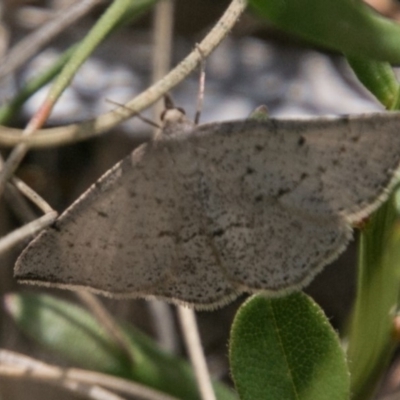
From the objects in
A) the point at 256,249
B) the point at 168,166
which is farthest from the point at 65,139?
the point at 256,249

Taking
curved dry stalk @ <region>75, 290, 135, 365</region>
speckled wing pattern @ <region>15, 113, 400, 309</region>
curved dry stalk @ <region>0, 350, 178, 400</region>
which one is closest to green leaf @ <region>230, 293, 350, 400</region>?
speckled wing pattern @ <region>15, 113, 400, 309</region>

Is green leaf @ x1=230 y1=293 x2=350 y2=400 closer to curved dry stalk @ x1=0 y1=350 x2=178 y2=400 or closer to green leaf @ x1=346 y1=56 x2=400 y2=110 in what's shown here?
green leaf @ x1=346 y1=56 x2=400 y2=110

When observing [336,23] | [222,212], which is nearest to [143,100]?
[222,212]

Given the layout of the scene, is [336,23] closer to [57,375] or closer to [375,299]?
[375,299]

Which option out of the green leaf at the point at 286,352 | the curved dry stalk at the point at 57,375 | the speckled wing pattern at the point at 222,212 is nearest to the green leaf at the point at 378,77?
the speckled wing pattern at the point at 222,212

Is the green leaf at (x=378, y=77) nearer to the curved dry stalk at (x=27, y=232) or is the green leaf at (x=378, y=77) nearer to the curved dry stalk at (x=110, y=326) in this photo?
the curved dry stalk at (x=27, y=232)

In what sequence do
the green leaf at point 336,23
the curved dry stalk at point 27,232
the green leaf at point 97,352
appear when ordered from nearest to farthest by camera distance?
the green leaf at point 336,23 < the curved dry stalk at point 27,232 < the green leaf at point 97,352

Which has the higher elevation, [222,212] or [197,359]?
[222,212]
